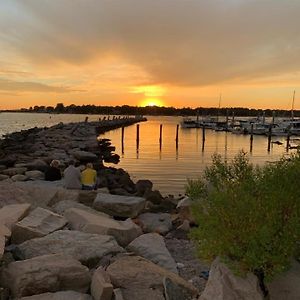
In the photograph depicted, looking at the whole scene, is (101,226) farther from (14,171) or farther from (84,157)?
(84,157)

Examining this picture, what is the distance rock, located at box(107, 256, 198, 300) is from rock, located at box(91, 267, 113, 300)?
0.72ft

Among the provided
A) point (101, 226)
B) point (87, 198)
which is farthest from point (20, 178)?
point (101, 226)

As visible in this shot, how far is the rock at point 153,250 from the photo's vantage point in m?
7.28

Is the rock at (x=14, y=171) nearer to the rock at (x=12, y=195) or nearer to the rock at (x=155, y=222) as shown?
the rock at (x=12, y=195)

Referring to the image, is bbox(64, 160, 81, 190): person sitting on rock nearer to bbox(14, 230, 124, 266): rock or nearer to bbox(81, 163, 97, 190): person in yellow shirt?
bbox(81, 163, 97, 190): person in yellow shirt

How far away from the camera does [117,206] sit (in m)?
10.3

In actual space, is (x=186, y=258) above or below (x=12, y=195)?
below

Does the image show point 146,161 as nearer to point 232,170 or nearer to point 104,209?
point 104,209

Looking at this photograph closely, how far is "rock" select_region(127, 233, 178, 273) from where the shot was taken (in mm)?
7277

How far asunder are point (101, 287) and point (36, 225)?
260 centimetres

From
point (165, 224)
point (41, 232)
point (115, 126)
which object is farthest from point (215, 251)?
point (115, 126)

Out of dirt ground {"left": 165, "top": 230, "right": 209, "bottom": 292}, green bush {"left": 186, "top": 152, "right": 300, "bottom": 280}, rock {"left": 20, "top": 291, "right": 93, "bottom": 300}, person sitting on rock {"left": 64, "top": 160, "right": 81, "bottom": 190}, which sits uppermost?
green bush {"left": 186, "top": 152, "right": 300, "bottom": 280}

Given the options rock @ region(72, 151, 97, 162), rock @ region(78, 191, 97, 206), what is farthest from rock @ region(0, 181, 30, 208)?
rock @ region(72, 151, 97, 162)

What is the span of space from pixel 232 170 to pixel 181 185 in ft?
58.8
